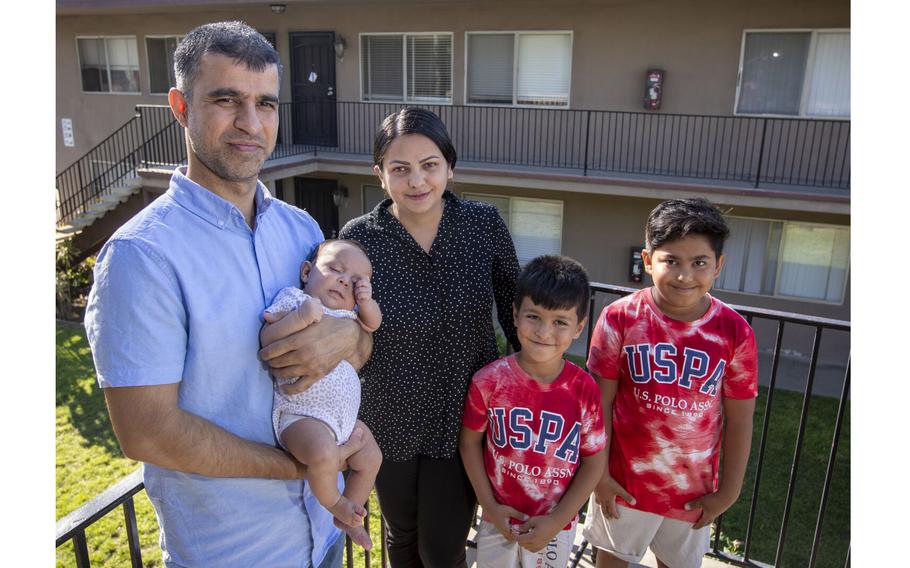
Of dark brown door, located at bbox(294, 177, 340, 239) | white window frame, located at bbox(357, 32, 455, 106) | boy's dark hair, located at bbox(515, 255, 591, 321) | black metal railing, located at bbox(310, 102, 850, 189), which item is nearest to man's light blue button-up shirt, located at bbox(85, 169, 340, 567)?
boy's dark hair, located at bbox(515, 255, 591, 321)

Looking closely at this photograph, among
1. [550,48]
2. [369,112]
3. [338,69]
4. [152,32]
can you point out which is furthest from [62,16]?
[550,48]

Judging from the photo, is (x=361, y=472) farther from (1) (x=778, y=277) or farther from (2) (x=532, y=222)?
(1) (x=778, y=277)

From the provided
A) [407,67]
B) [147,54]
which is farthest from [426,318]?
[147,54]

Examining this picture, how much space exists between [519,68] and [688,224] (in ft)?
32.9

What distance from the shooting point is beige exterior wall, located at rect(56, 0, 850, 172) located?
9820 millimetres

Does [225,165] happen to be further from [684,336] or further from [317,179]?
[317,179]

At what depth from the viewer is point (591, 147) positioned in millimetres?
11258

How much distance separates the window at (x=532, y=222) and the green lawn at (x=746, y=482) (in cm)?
474

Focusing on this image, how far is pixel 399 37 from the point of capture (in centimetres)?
1221

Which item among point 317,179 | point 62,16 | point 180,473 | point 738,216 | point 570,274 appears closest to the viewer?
point 180,473

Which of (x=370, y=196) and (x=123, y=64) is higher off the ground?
(x=123, y=64)

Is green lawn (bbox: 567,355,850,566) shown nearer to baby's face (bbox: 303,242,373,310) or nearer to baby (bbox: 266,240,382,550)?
baby (bbox: 266,240,382,550)

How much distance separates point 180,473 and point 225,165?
0.85 m

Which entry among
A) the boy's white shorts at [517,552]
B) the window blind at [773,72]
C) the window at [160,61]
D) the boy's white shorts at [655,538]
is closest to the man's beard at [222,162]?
the boy's white shorts at [517,552]
